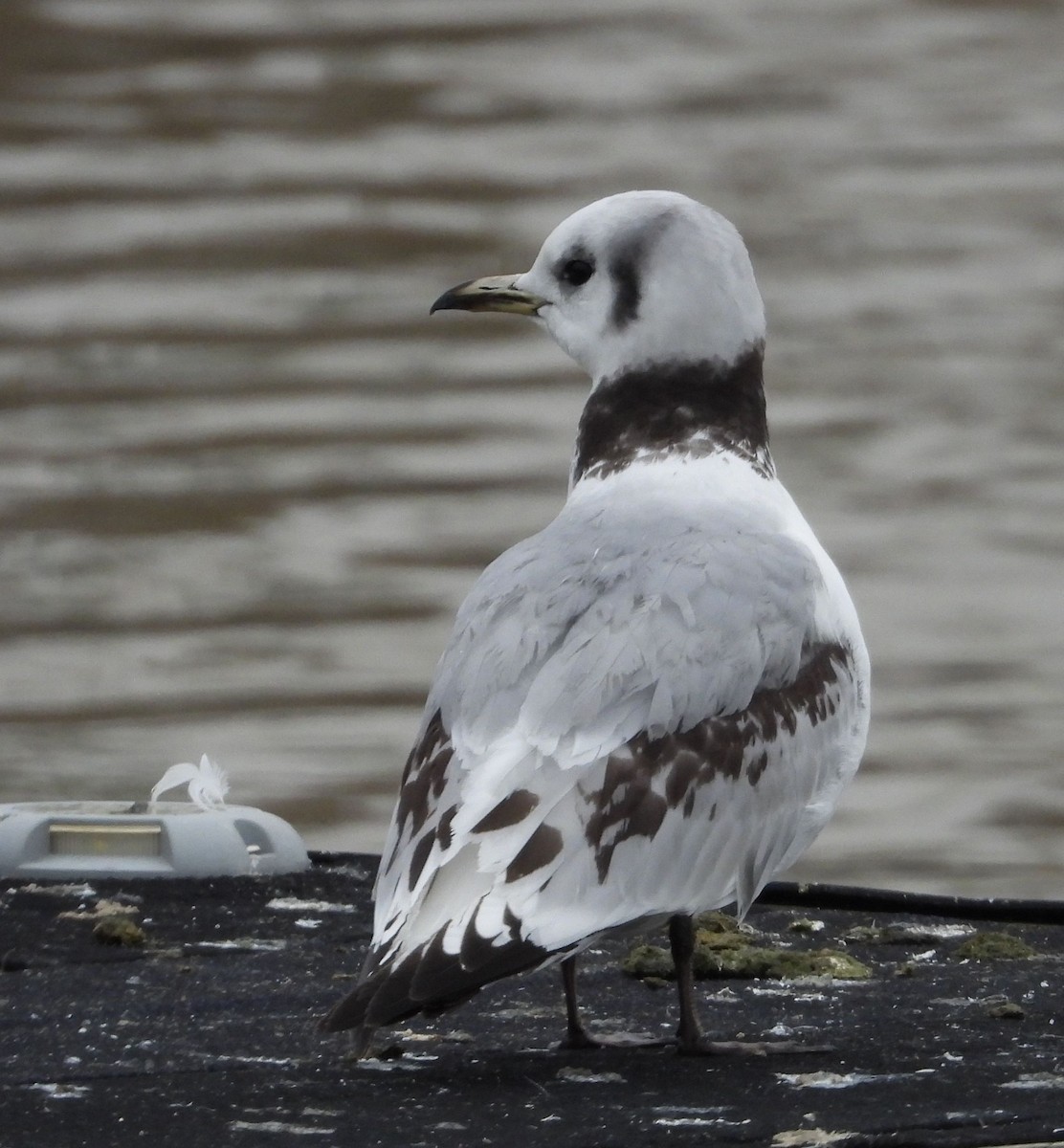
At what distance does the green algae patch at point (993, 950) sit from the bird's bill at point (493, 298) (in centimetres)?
93

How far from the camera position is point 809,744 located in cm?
317

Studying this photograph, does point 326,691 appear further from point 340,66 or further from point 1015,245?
point 340,66

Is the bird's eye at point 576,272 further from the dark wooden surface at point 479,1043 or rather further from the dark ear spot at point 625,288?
the dark wooden surface at point 479,1043

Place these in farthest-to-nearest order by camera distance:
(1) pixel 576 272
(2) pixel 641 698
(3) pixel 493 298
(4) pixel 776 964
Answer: (3) pixel 493 298
(1) pixel 576 272
(4) pixel 776 964
(2) pixel 641 698

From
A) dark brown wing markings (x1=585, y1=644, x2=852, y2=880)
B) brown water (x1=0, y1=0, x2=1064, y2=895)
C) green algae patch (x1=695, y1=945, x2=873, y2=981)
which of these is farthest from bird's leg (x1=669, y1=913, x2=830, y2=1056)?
brown water (x1=0, y1=0, x2=1064, y2=895)

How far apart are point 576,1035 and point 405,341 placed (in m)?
8.93

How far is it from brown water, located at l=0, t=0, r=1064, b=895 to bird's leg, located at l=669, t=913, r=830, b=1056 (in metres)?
3.24

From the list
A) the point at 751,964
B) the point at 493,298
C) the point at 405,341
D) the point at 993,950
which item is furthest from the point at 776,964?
the point at 405,341

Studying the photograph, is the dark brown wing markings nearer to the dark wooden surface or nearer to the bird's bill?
the dark wooden surface

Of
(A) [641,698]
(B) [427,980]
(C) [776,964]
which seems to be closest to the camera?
(B) [427,980]

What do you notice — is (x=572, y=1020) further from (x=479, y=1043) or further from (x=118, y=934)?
(x=118, y=934)

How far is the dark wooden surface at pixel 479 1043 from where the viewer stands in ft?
8.80

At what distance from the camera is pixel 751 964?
346 centimetres

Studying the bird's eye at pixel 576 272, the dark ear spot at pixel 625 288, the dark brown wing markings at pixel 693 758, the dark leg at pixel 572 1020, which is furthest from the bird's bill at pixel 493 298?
the dark leg at pixel 572 1020
